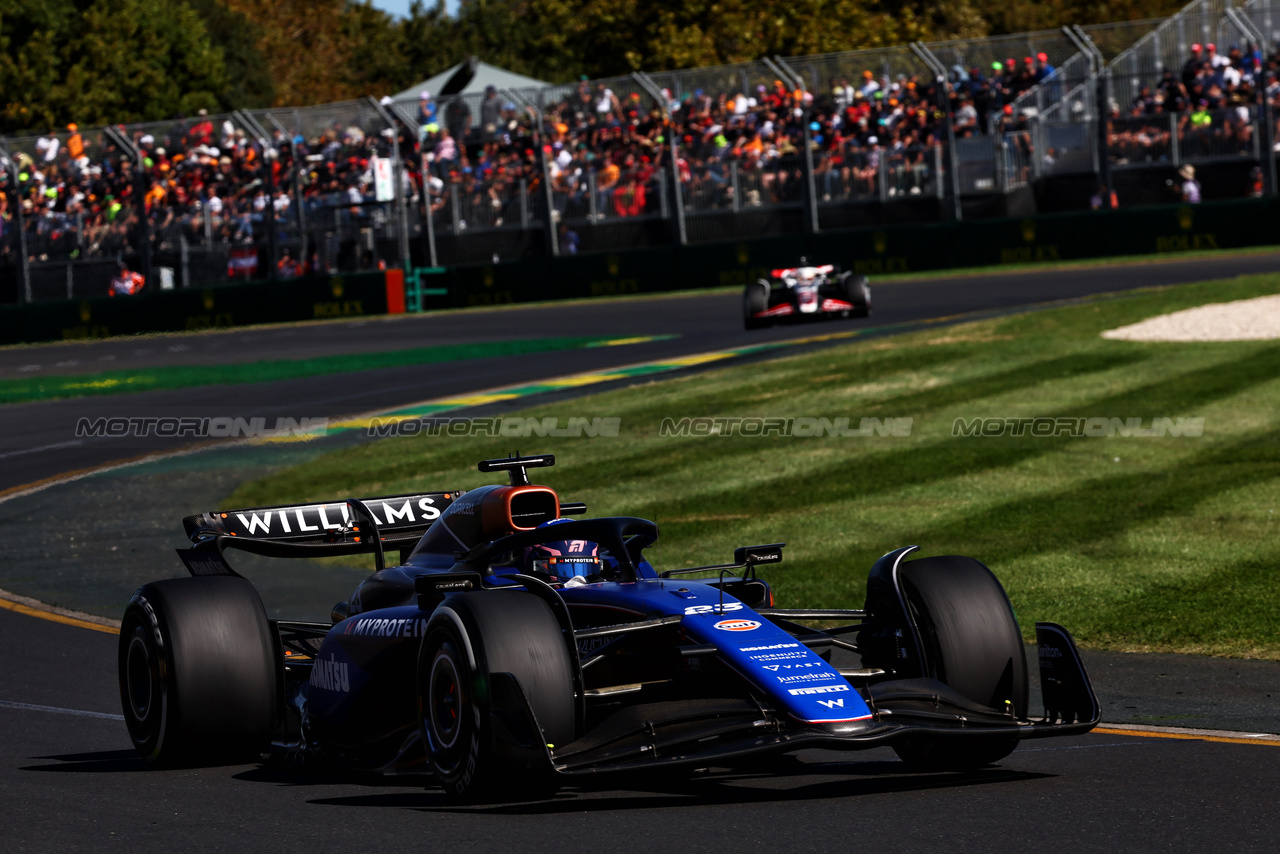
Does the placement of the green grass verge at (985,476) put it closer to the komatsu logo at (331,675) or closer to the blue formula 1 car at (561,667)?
the blue formula 1 car at (561,667)

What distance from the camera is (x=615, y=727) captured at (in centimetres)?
604

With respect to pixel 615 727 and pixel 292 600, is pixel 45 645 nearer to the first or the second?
pixel 292 600

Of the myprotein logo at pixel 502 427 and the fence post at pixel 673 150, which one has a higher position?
the fence post at pixel 673 150

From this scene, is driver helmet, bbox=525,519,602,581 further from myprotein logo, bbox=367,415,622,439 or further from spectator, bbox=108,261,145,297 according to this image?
spectator, bbox=108,261,145,297

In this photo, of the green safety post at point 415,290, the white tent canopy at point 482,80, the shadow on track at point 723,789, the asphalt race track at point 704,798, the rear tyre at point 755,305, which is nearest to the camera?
the asphalt race track at point 704,798

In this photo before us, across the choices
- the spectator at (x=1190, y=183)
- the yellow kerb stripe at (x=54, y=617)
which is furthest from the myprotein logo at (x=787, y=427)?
the spectator at (x=1190, y=183)

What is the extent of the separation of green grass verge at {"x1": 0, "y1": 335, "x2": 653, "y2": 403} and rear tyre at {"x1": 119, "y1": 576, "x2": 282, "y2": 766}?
18.4 metres

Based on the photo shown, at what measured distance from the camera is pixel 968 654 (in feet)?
21.6

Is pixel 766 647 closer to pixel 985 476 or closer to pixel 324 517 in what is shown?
pixel 324 517

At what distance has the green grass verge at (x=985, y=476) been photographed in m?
10.9

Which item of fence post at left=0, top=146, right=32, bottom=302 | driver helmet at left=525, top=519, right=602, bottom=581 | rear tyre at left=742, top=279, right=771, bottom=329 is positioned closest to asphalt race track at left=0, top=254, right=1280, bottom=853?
driver helmet at left=525, top=519, right=602, bottom=581

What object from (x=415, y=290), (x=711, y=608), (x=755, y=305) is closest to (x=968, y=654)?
(x=711, y=608)

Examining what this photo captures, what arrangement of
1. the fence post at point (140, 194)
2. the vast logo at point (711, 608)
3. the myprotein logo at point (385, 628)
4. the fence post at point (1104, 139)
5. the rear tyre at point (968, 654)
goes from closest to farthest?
the vast logo at point (711, 608) → the rear tyre at point (968, 654) → the myprotein logo at point (385, 628) → the fence post at point (1104, 139) → the fence post at point (140, 194)

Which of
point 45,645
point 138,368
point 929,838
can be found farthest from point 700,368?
point 929,838
